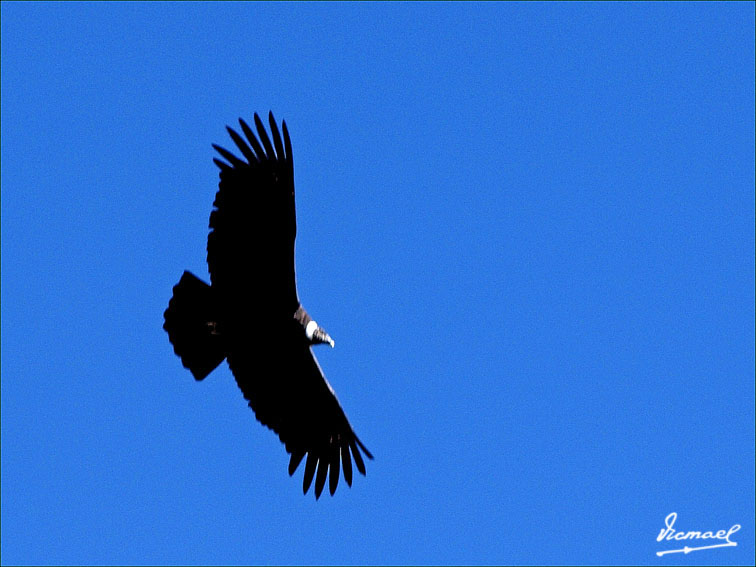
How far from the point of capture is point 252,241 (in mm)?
13445

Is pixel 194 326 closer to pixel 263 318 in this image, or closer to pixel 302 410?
pixel 263 318

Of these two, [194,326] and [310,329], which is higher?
[194,326]

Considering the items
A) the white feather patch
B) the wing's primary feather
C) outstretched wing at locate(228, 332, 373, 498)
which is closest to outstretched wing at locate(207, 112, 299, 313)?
the wing's primary feather

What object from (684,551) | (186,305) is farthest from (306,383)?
(684,551)

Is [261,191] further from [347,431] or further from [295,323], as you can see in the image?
[347,431]

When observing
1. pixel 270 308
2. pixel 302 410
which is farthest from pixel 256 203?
pixel 302 410

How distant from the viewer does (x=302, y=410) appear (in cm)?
1486

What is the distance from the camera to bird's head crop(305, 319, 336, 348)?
13992mm

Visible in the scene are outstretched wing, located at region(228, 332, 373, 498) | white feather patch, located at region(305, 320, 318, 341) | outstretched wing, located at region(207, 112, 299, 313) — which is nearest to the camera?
outstretched wing, located at region(207, 112, 299, 313)

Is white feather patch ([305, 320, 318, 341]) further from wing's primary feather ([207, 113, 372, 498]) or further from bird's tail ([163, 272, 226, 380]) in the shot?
bird's tail ([163, 272, 226, 380])

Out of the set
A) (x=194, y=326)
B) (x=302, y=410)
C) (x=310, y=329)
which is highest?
(x=194, y=326)

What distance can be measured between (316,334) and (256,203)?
62.0 inches

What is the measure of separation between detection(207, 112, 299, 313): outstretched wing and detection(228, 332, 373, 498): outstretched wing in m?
1.43

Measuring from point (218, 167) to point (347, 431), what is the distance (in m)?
3.31
